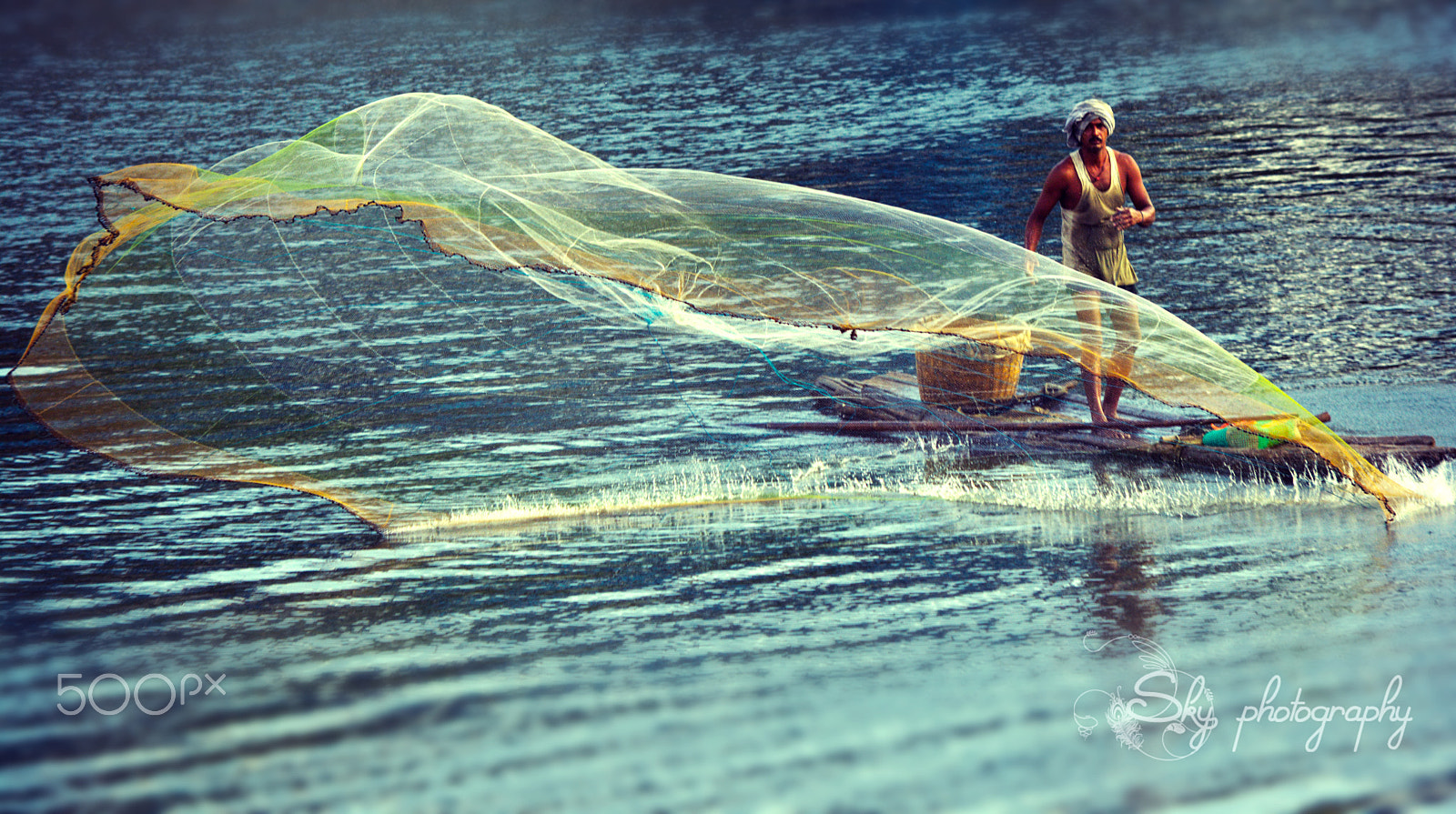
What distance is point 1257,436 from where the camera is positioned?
274 inches

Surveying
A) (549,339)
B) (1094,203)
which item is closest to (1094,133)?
(1094,203)

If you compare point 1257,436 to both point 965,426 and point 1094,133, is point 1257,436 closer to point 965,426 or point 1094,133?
point 965,426

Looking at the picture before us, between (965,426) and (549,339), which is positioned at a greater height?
(965,426)

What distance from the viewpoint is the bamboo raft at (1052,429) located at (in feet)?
22.3

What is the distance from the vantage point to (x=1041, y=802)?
14.5 ft

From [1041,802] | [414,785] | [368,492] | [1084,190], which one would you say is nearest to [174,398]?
[368,492]

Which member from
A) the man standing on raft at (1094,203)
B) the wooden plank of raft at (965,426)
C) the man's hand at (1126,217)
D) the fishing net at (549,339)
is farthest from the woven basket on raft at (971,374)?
the man's hand at (1126,217)

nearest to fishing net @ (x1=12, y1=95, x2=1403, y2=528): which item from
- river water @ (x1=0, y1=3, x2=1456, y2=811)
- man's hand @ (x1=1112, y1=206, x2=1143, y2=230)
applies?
river water @ (x1=0, y1=3, x2=1456, y2=811)

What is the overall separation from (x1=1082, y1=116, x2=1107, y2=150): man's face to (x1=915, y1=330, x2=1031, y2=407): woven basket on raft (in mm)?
1343

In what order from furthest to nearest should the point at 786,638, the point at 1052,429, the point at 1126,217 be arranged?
the point at 1052,429
the point at 1126,217
the point at 786,638

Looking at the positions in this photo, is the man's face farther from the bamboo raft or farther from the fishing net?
the bamboo raft

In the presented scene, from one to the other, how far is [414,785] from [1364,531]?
4.50 metres

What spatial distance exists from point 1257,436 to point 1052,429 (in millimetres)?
1169

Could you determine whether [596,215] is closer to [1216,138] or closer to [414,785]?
[414,785]
